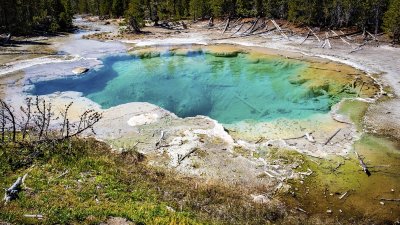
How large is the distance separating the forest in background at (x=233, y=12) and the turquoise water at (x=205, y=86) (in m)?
15.5

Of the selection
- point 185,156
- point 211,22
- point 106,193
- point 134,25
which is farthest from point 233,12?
point 106,193

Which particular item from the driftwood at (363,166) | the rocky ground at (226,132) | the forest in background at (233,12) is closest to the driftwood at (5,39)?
the forest in background at (233,12)

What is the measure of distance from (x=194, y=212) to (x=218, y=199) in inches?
92.4

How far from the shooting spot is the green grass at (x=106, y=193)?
1226 cm

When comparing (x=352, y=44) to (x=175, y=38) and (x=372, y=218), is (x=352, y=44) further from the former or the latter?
(x=372, y=218)

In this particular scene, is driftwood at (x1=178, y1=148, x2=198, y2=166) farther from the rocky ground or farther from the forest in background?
the forest in background

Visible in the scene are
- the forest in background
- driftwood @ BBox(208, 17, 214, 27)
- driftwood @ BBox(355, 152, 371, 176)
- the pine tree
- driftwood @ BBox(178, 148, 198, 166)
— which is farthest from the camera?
driftwood @ BBox(208, 17, 214, 27)

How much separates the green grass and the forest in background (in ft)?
130

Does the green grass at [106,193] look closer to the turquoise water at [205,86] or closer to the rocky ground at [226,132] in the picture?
the rocky ground at [226,132]

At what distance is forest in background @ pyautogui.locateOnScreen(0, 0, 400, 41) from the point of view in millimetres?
48125

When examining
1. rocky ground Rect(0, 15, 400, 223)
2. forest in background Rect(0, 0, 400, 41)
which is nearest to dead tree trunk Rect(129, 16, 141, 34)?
forest in background Rect(0, 0, 400, 41)

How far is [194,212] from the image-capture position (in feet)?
46.8

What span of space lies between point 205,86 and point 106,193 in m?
22.0

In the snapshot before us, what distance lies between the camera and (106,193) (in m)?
14.3
